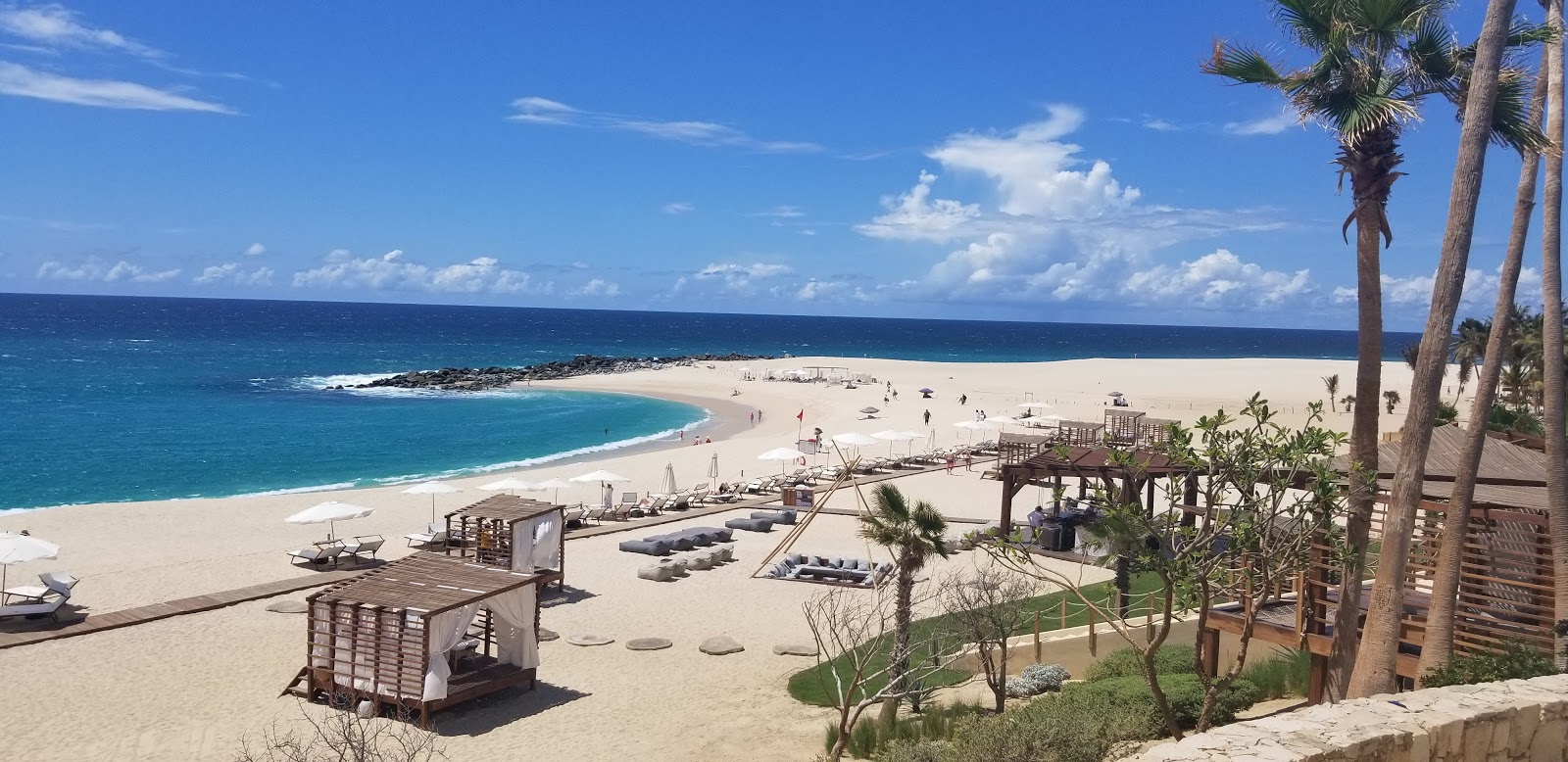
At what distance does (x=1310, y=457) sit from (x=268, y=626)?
1554 cm

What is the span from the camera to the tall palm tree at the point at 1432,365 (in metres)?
9.30

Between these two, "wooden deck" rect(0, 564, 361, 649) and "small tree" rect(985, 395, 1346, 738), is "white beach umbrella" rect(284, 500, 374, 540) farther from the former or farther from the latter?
"small tree" rect(985, 395, 1346, 738)

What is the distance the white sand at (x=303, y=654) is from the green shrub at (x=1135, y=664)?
12.3ft

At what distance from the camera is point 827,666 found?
51.4 ft

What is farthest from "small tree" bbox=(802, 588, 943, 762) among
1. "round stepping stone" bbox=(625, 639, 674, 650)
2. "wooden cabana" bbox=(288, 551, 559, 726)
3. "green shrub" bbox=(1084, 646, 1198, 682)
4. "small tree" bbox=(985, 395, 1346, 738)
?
"wooden cabana" bbox=(288, 551, 559, 726)

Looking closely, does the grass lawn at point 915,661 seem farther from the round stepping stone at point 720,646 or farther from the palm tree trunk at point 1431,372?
the palm tree trunk at point 1431,372

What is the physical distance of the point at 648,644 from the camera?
16.8 metres

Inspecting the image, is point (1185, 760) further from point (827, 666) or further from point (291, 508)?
point (291, 508)

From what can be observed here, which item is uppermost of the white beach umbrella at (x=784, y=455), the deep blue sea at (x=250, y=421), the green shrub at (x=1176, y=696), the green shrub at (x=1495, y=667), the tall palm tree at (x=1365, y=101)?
the tall palm tree at (x=1365, y=101)

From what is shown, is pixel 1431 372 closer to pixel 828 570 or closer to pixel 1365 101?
pixel 1365 101

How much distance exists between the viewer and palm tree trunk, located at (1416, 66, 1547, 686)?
10156 mm

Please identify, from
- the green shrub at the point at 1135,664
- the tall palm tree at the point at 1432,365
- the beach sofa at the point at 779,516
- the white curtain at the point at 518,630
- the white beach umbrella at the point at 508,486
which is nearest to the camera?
the tall palm tree at the point at 1432,365

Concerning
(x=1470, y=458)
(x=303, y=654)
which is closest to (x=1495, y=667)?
(x=1470, y=458)

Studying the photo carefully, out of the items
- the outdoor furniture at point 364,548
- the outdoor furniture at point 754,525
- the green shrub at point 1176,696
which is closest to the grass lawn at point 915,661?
the green shrub at point 1176,696
